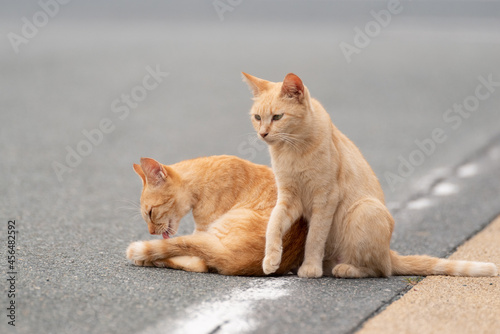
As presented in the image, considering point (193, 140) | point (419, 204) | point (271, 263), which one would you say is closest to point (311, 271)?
point (271, 263)

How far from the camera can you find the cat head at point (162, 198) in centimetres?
439

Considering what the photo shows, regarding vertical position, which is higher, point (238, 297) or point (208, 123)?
point (208, 123)

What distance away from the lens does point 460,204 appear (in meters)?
6.50

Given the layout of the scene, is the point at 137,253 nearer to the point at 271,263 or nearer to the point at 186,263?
the point at 186,263

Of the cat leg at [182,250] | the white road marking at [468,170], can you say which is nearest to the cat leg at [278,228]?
the cat leg at [182,250]

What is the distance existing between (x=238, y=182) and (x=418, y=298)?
1458 mm

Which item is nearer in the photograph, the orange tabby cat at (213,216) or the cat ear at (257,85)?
the orange tabby cat at (213,216)

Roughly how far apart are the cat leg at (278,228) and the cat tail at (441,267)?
0.77m

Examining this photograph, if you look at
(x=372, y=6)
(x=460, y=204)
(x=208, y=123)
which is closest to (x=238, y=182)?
(x=460, y=204)

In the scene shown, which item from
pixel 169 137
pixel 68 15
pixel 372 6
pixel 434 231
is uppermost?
pixel 68 15

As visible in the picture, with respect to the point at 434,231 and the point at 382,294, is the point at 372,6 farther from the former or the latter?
the point at 382,294

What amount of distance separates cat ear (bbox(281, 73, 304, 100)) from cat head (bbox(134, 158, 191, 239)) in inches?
39.3

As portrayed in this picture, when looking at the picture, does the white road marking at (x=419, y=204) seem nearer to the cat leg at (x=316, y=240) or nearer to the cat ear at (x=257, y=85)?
the cat leg at (x=316, y=240)

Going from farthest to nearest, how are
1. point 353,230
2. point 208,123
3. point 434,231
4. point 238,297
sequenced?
1. point 208,123
2. point 434,231
3. point 353,230
4. point 238,297
